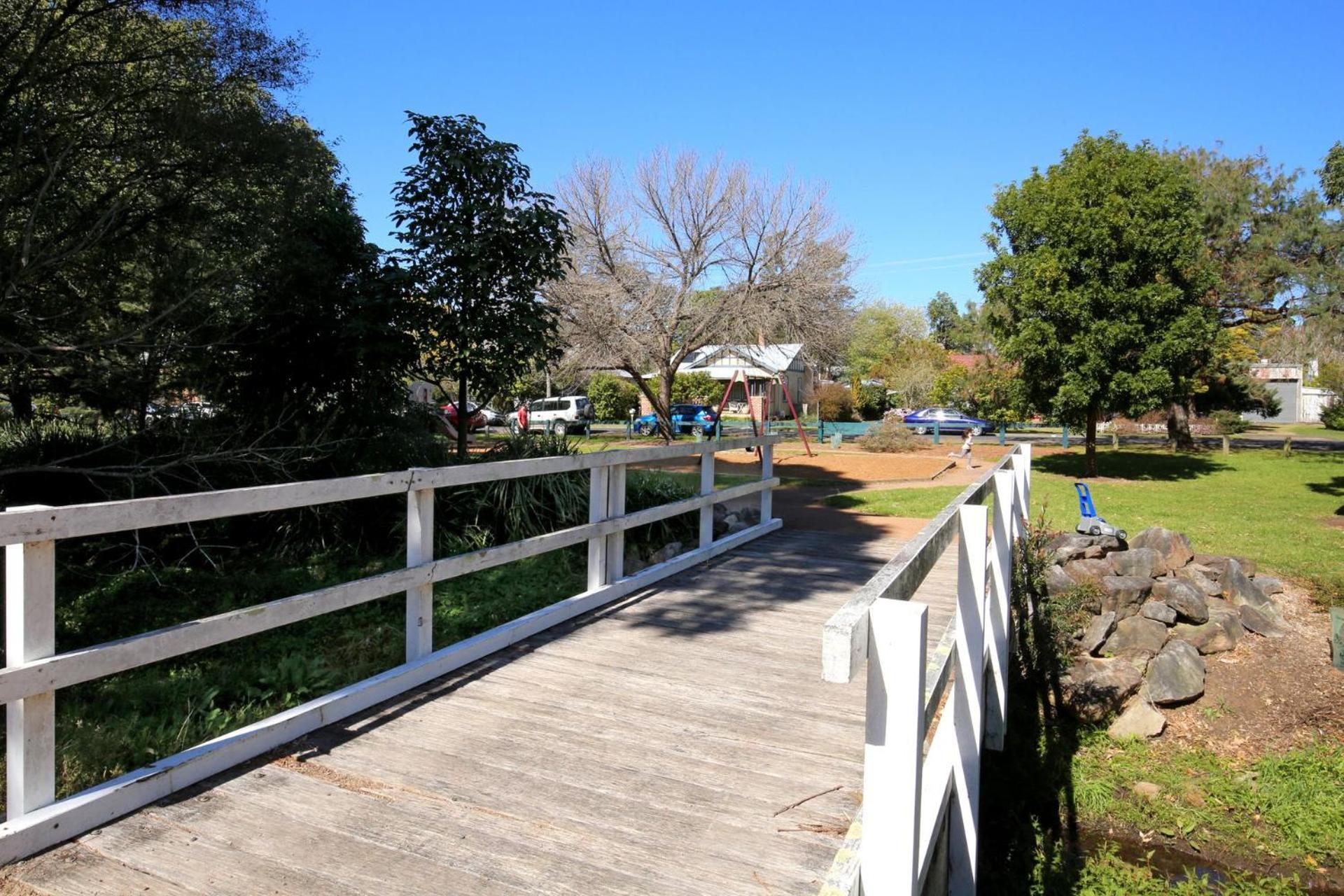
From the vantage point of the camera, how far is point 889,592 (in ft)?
5.75

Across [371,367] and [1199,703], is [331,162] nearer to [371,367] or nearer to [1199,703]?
[371,367]

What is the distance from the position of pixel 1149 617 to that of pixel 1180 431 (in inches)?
958

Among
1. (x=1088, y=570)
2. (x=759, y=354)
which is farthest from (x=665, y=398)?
(x=1088, y=570)

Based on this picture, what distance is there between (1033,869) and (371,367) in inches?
309

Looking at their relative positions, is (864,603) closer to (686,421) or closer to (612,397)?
(686,421)

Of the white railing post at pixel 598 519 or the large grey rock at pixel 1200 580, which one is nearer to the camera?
the white railing post at pixel 598 519

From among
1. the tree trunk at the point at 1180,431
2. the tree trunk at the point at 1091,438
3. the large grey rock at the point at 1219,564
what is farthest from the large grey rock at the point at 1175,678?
the tree trunk at the point at 1180,431

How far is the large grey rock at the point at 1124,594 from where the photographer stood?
966 cm

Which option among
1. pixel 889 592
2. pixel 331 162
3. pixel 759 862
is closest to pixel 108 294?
pixel 331 162

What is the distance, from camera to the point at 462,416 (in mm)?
10477

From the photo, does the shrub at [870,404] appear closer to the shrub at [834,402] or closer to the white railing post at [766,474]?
the shrub at [834,402]

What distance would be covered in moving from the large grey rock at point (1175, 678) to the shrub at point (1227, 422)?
35.6 m

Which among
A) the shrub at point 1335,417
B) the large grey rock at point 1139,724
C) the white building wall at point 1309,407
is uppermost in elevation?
the white building wall at point 1309,407

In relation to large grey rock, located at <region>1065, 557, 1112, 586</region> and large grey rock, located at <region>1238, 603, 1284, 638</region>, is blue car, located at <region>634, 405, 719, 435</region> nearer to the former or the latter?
large grey rock, located at <region>1065, 557, 1112, 586</region>
